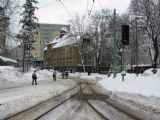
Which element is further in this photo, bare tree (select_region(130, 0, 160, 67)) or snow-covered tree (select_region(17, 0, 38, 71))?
snow-covered tree (select_region(17, 0, 38, 71))

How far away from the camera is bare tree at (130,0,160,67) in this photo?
66062 mm

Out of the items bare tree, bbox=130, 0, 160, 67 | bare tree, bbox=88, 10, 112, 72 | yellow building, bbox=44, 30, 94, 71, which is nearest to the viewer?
bare tree, bbox=130, 0, 160, 67

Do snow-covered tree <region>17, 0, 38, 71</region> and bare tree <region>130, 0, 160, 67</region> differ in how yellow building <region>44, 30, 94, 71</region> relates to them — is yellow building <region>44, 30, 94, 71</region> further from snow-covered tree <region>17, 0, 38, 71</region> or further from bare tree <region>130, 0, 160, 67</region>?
bare tree <region>130, 0, 160, 67</region>

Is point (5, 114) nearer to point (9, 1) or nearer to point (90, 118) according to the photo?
point (90, 118)

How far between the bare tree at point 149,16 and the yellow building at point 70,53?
75.2ft

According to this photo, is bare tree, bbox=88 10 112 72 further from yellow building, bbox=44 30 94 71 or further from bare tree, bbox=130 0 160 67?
bare tree, bbox=130 0 160 67

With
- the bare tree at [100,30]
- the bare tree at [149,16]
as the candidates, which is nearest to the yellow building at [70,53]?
the bare tree at [100,30]

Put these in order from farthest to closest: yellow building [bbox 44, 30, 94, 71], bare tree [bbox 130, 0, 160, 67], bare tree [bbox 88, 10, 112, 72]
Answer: yellow building [bbox 44, 30, 94, 71]
bare tree [bbox 88, 10, 112, 72]
bare tree [bbox 130, 0, 160, 67]

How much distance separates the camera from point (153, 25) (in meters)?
66.6

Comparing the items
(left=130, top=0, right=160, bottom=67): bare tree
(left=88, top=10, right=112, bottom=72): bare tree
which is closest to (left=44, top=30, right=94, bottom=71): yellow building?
(left=88, top=10, right=112, bottom=72): bare tree

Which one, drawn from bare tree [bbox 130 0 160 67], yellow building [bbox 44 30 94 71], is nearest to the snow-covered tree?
yellow building [bbox 44 30 94 71]

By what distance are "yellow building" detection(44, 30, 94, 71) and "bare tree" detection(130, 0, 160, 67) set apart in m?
22.9

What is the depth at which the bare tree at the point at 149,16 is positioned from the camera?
6606cm

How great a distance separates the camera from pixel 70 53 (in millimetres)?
134250
